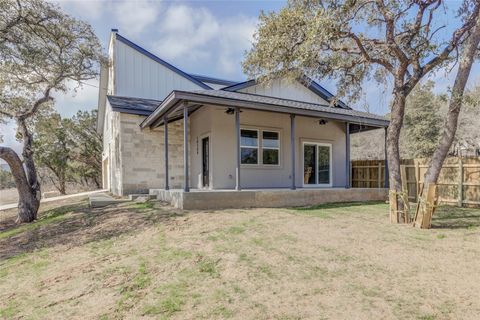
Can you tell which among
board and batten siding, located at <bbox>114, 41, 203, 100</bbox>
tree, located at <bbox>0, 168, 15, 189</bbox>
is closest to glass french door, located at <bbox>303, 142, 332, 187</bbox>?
board and batten siding, located at <bbox>114, 41, 203, 100</bbox>

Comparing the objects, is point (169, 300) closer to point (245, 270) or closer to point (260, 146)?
point (245, 270)

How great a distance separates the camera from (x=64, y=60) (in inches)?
456

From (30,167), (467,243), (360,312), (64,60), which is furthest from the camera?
(64,60)

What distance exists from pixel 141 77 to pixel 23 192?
7033 mm

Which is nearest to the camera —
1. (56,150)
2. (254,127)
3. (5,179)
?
(254,127)

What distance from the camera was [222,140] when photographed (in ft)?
35.3

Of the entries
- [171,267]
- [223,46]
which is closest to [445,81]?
[171,267]

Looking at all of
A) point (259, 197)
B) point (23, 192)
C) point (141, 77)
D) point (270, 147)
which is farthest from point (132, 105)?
point (259, 197)

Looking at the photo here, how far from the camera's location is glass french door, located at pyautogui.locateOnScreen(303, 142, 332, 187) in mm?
12664

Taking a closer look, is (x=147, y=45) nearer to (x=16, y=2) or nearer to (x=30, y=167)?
(x=16, y=2)

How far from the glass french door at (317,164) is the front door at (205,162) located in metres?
4.07

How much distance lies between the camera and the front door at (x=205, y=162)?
1113cm

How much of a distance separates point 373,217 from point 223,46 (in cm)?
1255

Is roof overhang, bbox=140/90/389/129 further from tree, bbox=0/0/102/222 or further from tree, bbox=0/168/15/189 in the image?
tree, bbox=0/168/15/189
